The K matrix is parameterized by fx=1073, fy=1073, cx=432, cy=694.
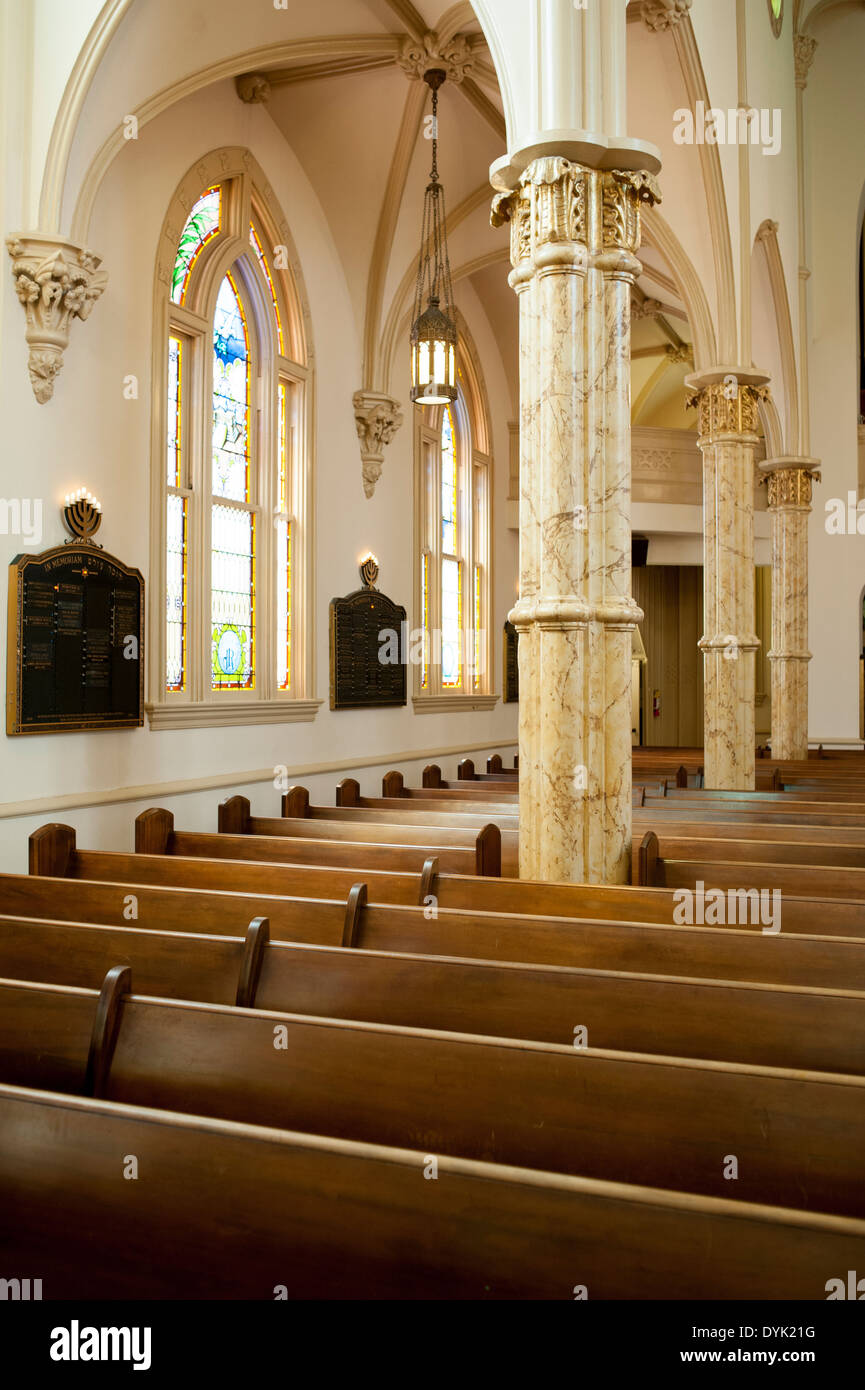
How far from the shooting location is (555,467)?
4.68 meters

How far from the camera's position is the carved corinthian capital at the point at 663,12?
7.23 meters

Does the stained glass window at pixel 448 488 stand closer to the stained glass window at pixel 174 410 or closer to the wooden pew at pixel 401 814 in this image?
the stained glass window at pixel 174 410

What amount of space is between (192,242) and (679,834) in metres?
5.51

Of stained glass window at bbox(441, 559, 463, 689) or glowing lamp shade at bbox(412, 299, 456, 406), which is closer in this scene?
glowing lamp shade at bbox(412, 299, 456, 406)

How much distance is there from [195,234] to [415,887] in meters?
5.73

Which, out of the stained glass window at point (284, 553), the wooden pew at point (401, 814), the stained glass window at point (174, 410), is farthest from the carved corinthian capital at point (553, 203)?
the stained glass window at point (284, 553)

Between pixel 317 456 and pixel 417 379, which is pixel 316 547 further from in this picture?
pixel 417 379

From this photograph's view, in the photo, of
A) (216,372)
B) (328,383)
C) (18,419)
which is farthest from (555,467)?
(328,383)

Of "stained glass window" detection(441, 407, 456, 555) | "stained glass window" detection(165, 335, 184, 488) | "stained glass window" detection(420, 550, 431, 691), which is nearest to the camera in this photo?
"stained glass window" detection(165, 335, 184, 488)

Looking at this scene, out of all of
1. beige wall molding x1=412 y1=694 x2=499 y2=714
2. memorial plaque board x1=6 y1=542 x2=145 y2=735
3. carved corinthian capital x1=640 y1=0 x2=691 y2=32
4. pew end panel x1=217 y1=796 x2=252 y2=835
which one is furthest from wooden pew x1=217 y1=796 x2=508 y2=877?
carved corinthian capital x1=640 y1=0 x2=691 y2=32

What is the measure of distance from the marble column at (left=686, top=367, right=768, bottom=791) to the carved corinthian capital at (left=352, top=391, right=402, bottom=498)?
9.04 feet

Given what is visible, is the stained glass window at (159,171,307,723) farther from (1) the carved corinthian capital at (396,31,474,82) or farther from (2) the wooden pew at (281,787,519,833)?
(1) the carved corinthian capital at (396,31,474,82)

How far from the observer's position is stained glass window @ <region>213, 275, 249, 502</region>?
8.24 metres

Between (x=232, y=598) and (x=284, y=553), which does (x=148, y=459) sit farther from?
(x=284, y=553)
